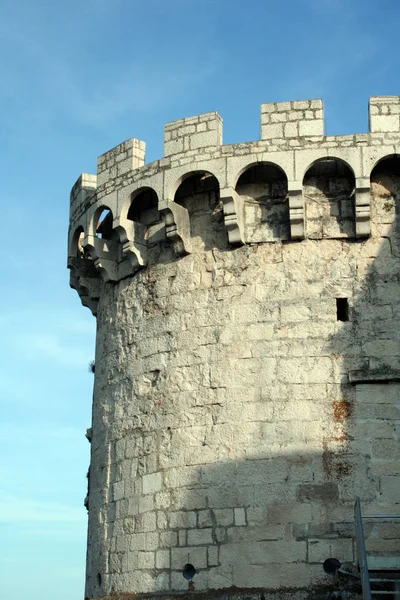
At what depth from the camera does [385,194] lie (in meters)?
11.5

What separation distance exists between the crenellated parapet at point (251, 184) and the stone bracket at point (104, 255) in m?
0.19

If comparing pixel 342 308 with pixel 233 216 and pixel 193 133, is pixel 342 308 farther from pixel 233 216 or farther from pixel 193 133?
pixel 193 133

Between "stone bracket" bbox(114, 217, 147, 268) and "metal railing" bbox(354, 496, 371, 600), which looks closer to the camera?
"metal railing" bbox(354, 496, 371, 600)

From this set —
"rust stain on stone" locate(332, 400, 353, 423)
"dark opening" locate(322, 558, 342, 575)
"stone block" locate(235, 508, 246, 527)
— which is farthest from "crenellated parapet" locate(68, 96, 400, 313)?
"dark opening" locate(322, 558, 342, 575)

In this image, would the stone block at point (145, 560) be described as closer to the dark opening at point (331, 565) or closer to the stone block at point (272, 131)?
the dark opening at point (331, 565)

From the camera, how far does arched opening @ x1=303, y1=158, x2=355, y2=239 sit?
11422 mm

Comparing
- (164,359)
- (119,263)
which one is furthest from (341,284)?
(119,263)

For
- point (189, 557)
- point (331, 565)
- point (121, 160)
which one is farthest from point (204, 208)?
point (331, 565)

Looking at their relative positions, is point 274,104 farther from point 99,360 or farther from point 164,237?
point 99,360

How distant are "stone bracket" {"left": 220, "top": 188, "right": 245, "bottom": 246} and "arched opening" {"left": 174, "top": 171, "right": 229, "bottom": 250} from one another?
0.65 ft

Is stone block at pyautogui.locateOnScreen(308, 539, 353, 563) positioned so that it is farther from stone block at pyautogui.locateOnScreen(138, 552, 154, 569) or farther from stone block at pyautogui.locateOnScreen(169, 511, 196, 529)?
stone block at pyautogui.locateOnScreen(138, 552, 154, 569)

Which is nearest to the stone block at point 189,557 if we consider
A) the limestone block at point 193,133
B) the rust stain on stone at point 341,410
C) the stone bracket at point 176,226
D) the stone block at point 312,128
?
the rust stain on stone at point 341,410

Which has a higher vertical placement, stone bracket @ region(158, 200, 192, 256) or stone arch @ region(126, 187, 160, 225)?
stone arch @ region(126, 187, 160, 225)

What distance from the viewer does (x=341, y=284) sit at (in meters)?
11.2
